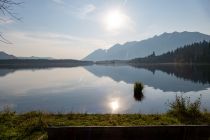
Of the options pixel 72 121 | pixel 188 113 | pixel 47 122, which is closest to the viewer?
pixel 47 122

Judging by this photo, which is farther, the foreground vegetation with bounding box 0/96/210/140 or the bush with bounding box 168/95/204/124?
the bush with bounding box 168/95/204/124

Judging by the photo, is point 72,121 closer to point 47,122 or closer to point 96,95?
point 47,122

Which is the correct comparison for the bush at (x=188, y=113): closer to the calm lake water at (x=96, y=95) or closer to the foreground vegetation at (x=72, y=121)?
the foreground vegetation at (x=72, y=121)

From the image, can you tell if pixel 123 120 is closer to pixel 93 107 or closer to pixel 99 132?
pixel 99 132

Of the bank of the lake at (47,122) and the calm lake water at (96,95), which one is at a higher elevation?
the bank of the lake at (47,122)

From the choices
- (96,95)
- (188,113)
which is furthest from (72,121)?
(96,95)

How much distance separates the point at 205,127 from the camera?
5.75m

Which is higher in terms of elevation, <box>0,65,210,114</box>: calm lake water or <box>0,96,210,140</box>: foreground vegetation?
<box>0,96,210,140</box>: foreground vegetation

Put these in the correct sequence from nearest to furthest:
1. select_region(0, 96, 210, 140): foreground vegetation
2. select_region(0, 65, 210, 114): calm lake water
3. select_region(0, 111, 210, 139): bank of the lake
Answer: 1. select_region(0, 111, 210, 139): bank of the lake
2. select_region(0, 96, 210, 140): foreground vegetation
3. select_region(0, 65, 210, 114): calm lake water

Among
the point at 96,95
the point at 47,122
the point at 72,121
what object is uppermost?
the point at 47,122

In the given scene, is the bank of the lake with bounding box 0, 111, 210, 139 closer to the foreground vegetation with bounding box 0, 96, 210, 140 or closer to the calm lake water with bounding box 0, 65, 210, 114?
the foreground vegetation with bounding box 0, 96, 210, 140

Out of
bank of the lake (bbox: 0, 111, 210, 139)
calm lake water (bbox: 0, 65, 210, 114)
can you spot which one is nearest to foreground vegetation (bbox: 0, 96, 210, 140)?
bank of the lake (bbox: 0, 111, 210, 139)

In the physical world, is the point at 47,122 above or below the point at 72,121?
above

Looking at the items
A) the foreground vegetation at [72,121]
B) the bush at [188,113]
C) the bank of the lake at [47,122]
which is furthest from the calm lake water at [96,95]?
the bank of the lake at [47,122]
